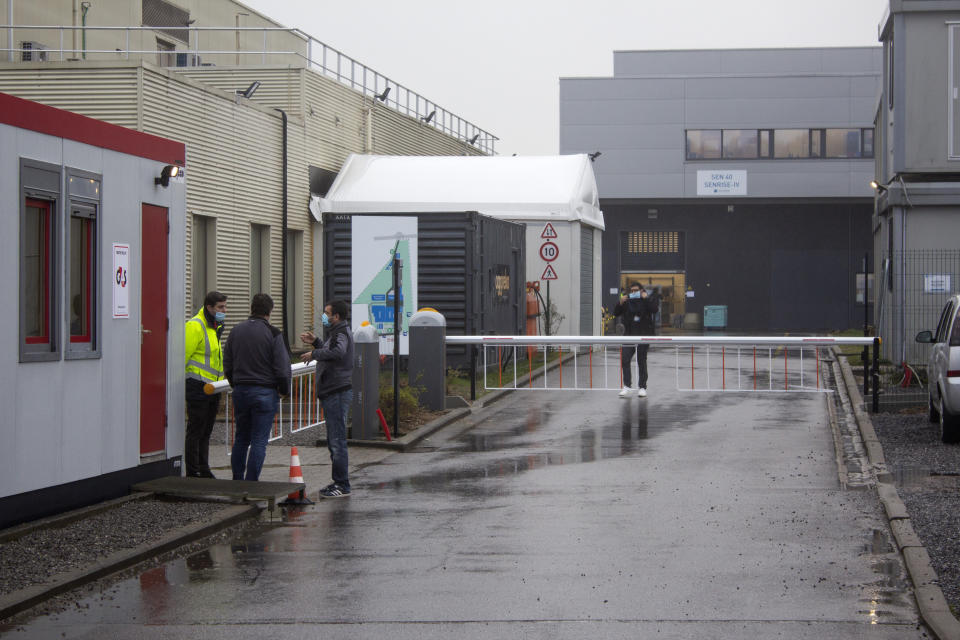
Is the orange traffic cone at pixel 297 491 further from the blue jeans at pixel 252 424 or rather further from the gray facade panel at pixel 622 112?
the gray facade panel at pixel 622 112

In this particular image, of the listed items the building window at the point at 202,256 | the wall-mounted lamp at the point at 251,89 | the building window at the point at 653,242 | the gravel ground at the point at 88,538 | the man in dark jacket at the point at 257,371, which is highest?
the wall-mounted lamp at the point at 251,89

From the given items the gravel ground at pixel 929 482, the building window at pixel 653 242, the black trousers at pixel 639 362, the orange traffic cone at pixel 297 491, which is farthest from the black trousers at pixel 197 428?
the building window at pixel 653 242

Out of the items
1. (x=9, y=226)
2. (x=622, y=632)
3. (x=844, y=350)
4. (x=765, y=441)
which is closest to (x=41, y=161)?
(x=9, y=226)

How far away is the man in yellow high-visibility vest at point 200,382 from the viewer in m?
11.8

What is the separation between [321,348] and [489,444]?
4048 mm

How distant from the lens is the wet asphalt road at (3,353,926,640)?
676cm

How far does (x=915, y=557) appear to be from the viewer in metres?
8.11

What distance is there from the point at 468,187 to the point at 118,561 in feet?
73.9

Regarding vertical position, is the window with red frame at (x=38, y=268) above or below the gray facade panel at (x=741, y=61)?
below

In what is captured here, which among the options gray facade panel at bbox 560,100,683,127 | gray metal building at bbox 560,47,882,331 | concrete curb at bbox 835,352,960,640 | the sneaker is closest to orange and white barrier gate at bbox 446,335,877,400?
Result: concrete curb at bbox 835,352,960,640

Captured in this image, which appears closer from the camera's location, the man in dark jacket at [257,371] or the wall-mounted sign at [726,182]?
the man in dark jacket at [257,371]

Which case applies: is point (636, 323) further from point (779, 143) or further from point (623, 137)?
point (779, 143)

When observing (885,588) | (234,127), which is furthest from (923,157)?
(885,588)

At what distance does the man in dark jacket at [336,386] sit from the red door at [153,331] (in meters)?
1.39
